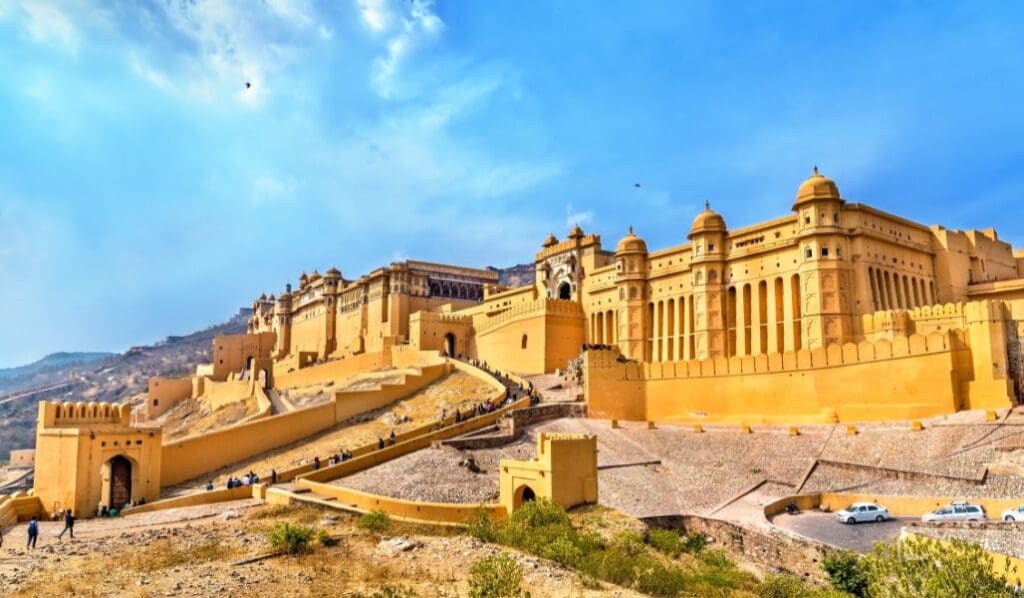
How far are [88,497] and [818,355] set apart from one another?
93.4 ft

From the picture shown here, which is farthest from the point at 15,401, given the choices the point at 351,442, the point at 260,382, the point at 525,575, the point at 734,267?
the point at 525,575

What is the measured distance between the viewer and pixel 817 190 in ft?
119

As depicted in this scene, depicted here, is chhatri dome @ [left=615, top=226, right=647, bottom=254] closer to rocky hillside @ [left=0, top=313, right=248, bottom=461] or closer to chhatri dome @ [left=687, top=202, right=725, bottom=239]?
chhatri dome @ [left=687, top=202, right=725, bottom=239]

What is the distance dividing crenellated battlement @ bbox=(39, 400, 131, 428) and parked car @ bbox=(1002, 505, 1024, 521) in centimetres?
3023

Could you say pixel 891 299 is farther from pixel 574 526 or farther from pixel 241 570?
pixel 241 570

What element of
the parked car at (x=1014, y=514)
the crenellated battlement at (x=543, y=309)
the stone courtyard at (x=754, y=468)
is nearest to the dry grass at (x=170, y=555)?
the stone courtyard at (x=754, y=468)

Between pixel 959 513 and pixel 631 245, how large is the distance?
2930 centimetres

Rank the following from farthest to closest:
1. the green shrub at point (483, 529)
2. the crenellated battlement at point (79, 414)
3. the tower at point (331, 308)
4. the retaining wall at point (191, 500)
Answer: the tower at point (331, 308)
the crenellated battlement at point (79, 414)
the retaining wall at point (191, 500)
the green shrub at point (483, 529)

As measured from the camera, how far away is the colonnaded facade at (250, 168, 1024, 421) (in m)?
28.8

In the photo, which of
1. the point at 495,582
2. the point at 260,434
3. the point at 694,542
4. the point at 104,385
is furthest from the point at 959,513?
the point at 104,385

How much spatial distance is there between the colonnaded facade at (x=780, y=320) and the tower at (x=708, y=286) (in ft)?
0.26

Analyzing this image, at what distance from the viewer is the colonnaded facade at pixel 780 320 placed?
94.6 feet

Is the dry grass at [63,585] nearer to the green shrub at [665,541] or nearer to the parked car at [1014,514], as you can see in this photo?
the green shrub at [665,541]

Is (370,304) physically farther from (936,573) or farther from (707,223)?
(936,573)
